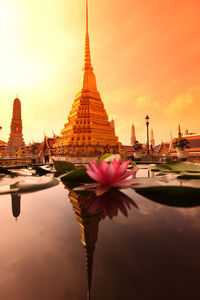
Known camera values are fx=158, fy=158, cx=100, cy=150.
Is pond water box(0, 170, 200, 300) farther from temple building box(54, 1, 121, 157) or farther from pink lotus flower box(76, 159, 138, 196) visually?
temple building box(54, 1, 121, 157)

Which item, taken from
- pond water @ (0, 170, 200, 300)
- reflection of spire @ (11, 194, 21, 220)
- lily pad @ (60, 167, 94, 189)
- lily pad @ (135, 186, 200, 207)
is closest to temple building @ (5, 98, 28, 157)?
lily pad @ (60, 167, 94, 189)

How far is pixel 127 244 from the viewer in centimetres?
36

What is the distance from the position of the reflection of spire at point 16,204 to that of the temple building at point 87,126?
14758mm

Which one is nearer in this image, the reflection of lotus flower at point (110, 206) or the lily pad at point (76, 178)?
the reflection of lotus flower at point (110, 206)

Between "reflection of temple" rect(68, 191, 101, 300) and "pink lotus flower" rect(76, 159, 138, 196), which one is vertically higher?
"pink lotus flower" rect(76, 159, 138, 196)

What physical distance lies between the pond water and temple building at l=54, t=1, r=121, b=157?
1512cm

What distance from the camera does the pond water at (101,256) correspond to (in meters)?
0.25

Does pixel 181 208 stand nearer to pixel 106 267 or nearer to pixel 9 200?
pixel 106 267

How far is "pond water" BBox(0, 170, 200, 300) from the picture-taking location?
0.25 meters

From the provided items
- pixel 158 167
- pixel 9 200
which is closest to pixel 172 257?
pixel 9 200

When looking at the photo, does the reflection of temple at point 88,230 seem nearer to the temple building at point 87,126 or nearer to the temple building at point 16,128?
the temple building at point 87,126

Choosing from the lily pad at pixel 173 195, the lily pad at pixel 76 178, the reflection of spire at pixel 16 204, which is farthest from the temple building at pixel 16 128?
the lily pad at pixel 173 195

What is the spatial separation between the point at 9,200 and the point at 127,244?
2.07ft

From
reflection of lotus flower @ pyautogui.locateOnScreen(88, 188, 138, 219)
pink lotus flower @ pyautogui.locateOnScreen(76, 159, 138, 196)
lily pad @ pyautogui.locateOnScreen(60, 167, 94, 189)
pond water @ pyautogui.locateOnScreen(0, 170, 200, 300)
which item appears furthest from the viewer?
lily pad @ pyautogui.locateOnScreen(60, 167, 94, 189)
